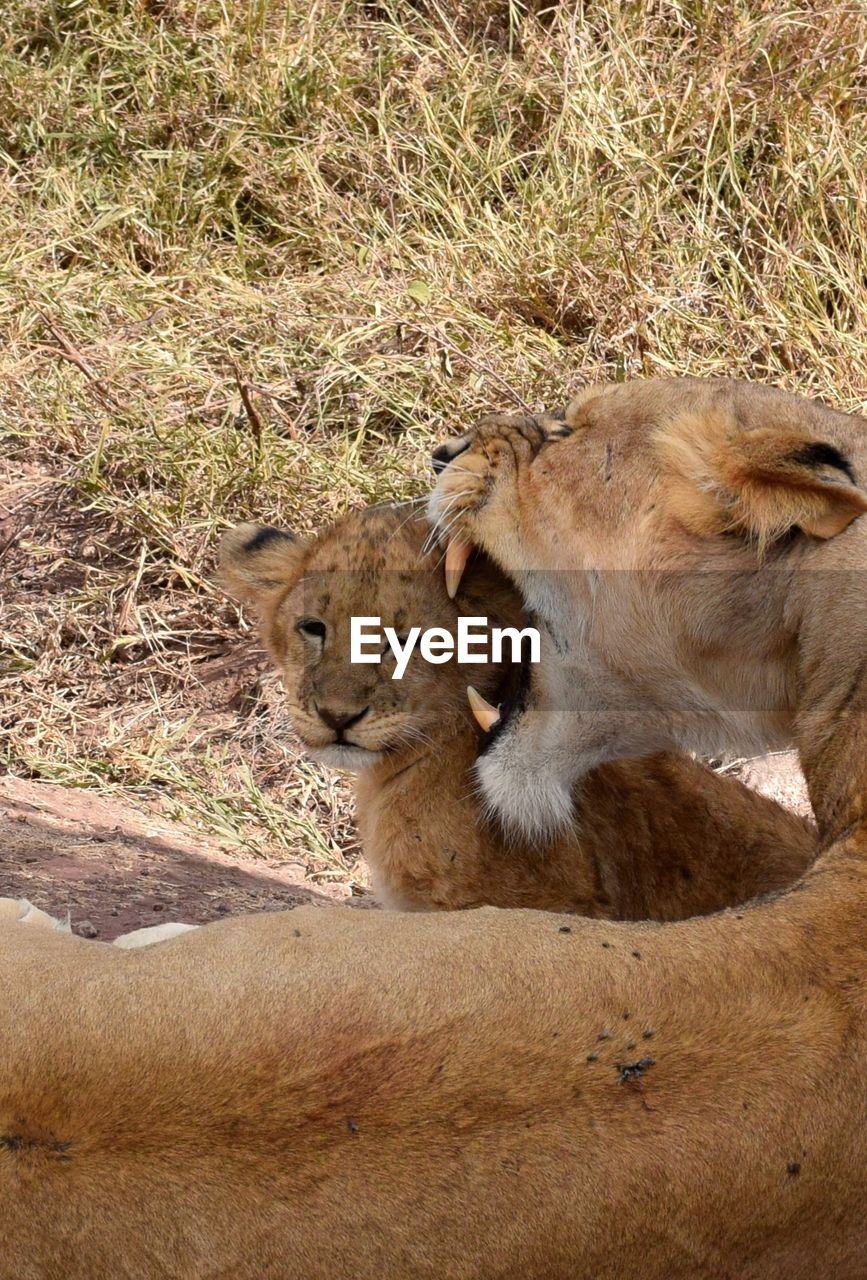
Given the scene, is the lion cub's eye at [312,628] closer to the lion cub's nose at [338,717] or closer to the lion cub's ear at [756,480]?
the lion cub's nose at [338,717]

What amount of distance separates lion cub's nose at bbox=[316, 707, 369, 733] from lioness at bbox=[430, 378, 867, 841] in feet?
0.84

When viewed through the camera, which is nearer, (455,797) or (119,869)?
(455,797)

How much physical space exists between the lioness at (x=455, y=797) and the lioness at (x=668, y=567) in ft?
0.39

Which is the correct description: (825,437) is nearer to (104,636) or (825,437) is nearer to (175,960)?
(175,960)

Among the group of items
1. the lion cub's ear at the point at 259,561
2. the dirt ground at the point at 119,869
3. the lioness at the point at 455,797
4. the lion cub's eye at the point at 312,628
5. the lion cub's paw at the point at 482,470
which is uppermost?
the lion cub's paw at the point at 482,470

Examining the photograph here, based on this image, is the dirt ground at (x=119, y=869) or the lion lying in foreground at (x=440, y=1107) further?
the dirt ground at (x=119, y=869)

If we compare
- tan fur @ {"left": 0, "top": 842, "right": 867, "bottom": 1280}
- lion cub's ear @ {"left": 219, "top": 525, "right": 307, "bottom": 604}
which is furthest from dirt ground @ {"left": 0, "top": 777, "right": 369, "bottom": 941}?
tan fur @ {"left": 0, "top": 842, "right": 867, "bottom": 1280}

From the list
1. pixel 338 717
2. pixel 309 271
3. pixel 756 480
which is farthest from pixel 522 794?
pixel 309 271

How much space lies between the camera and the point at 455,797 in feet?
8.97

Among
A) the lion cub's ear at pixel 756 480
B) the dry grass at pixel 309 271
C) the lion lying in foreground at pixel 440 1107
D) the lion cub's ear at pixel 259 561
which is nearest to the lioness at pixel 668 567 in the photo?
the lion cub's ear at pixel 756 480

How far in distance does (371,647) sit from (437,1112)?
121cm

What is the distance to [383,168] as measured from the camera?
18.9ft

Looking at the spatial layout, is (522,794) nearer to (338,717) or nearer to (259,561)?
(338,717)

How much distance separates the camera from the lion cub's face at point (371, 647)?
109 inches
